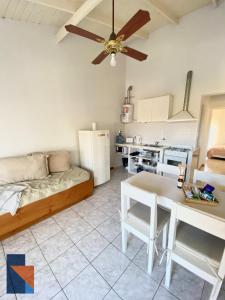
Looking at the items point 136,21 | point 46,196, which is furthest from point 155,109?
point 46,196

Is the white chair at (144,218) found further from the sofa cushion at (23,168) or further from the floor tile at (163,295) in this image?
the sofa cushion at (23,168)

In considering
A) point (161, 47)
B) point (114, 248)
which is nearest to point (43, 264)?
point (114, 248)

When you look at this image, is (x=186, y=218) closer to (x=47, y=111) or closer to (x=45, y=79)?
(x=47, y=111)

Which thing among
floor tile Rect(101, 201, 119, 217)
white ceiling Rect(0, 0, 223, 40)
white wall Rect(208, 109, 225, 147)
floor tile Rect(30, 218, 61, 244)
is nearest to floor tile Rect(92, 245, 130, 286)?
floor tile Rect(101, 201, 119, 217)

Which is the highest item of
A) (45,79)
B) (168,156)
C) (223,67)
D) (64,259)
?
(223,67)

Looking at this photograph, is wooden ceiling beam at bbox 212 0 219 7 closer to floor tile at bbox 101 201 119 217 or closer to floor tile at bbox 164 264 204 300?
floor tile at bbox 101 201 119 217

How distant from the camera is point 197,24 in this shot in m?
2.92

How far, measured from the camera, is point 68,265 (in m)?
1.51

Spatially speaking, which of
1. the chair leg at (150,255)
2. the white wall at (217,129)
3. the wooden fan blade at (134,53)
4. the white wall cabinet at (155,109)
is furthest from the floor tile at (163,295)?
the white wall at (217,129)

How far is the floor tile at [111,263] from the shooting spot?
55.7 inches

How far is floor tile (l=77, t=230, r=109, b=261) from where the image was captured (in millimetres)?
1648

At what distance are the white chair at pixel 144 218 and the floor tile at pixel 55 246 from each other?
2.32ft

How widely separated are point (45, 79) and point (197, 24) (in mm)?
3199

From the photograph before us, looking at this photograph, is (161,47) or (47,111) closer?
(47,111)
